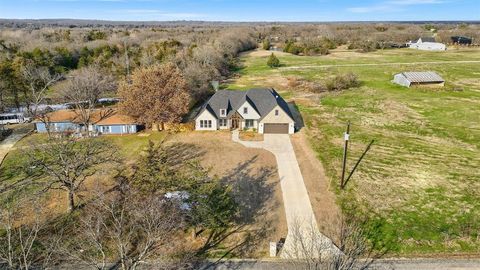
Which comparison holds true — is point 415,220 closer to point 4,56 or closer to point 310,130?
point 310,130

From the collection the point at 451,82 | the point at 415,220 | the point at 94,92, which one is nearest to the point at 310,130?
the point at 415,220

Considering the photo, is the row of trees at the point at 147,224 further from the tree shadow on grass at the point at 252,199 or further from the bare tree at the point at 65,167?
the tree shadow on grass at the point at 252,199

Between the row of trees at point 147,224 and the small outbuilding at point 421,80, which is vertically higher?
the small outbuilding at point 421,80

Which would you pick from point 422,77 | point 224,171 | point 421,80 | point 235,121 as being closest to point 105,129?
point 235,121

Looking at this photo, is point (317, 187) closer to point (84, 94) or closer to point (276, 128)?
point (276, 128)

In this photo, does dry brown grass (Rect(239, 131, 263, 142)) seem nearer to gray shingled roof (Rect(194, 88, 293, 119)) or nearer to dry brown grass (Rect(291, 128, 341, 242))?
gray shingled roof (Rect(194, 88, 293, 119))

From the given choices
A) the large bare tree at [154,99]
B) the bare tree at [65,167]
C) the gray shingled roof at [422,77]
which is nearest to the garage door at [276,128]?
the large bare tree at [154,99]
